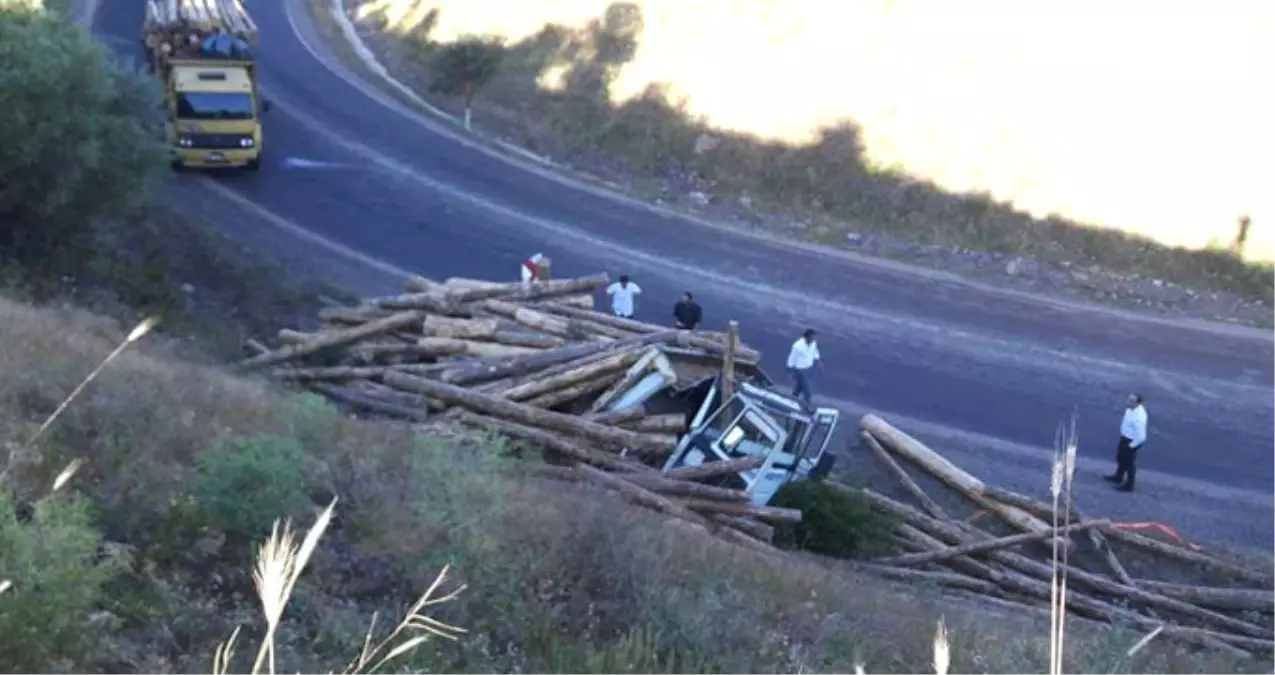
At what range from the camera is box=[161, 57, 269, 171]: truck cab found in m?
27.5

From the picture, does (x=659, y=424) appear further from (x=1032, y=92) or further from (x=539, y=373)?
(x=1032, y=92)

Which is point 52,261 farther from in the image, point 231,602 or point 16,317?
point 231,602

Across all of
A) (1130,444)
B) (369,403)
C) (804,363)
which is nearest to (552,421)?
(369,403)

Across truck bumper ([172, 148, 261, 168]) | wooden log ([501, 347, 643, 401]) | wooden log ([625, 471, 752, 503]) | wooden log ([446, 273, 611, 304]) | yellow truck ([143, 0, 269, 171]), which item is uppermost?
yellow truck ([143, 0, 269, 171])

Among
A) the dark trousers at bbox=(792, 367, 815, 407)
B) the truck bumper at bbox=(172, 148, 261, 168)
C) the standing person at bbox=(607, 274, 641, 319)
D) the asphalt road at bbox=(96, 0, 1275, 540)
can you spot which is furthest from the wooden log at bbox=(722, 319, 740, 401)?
the truck bumper at bbox=(172, 148, 261, 168)

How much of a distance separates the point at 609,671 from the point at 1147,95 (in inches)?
1017

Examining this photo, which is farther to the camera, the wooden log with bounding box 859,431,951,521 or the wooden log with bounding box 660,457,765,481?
the wooden log with bounding box 859,431,951,521

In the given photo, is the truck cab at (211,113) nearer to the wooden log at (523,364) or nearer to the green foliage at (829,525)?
the wooden log at (523,364)

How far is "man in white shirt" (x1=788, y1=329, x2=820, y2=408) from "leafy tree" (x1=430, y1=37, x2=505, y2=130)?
19678mm

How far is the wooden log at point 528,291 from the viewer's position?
60.4 feet

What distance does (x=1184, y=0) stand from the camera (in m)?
30.9

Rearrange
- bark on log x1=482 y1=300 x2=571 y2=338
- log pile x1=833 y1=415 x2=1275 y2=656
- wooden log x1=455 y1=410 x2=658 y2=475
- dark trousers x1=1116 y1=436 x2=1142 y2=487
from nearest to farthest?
log pile x1=833 y1=415 x2=1275 y2=656 < wooden log x1=455 y1=410 x2=658 y2=475 < dark trousers x1=1116 y1=436 x2=1142 y2=487 < bark on log x1=482 y1=300 x2=571 y2=338

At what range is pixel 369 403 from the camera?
15.4 meters

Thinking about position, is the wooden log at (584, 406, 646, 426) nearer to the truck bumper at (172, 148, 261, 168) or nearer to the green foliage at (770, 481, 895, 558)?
the green foliage at (770, 481, 895, 558)
